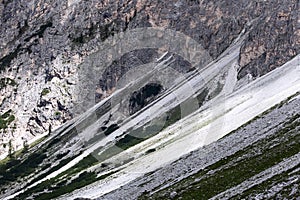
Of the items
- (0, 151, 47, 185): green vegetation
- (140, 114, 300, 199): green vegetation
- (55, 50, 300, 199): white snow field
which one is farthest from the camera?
(0, 151, 47, 185): green vegetation

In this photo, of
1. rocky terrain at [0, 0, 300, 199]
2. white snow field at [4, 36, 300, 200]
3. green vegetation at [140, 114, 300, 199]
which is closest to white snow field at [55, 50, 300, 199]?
white snow field at [4, 36, 300, 200]

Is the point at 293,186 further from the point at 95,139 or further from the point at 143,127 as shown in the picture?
the point at 95,139

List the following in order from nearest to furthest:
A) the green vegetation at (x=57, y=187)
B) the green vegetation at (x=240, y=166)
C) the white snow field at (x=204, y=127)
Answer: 1. the green vegetation at (x=240, y=166)
2. the white snow field at (x=204, y=127)
3. the green vegetation at (x=57, y=187)

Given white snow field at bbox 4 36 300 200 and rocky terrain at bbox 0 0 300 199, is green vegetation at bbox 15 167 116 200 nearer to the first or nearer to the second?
rocky terrain at bbox 0 0 300 199

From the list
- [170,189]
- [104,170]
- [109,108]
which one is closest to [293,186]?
[170,189]

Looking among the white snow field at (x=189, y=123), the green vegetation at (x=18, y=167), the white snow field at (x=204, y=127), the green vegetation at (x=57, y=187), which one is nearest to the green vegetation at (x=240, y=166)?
the white snow field at (x=189, y=123)

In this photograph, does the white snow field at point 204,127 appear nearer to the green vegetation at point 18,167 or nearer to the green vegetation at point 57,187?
the green vegetation at point 57,187

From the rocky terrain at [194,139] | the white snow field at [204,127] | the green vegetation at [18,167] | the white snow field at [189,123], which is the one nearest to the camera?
the rocky terrain at [194,139]

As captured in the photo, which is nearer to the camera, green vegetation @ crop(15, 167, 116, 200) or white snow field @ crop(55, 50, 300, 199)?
white snow field @ crop(55, 50, 300, 199)

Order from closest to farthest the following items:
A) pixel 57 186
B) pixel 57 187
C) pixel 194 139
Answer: pixel 194 139 → pixel 57 187 → pixel 57 186

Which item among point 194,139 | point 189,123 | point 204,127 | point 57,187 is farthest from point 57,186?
point 194,139

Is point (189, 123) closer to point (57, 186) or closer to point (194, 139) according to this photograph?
point (194, 139)

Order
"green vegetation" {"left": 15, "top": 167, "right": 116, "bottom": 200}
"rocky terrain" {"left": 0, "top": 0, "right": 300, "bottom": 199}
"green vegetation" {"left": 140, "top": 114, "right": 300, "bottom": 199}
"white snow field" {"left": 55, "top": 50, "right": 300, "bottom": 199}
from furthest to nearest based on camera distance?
"green vegetation" {"left": 15, "top": 167, "right": 116, "bottom": 200}
"white snow field" {"left": 55, "top": 50, "right": 300, "bottom": 199}
"rocky terrain" {"left": 0, "top": 0, "right": 300, "bottom": 199}
"green vegetation" {"left": 140, "top": 114, "right": 300, "bottom": 199}

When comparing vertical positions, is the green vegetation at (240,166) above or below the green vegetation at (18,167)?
below
